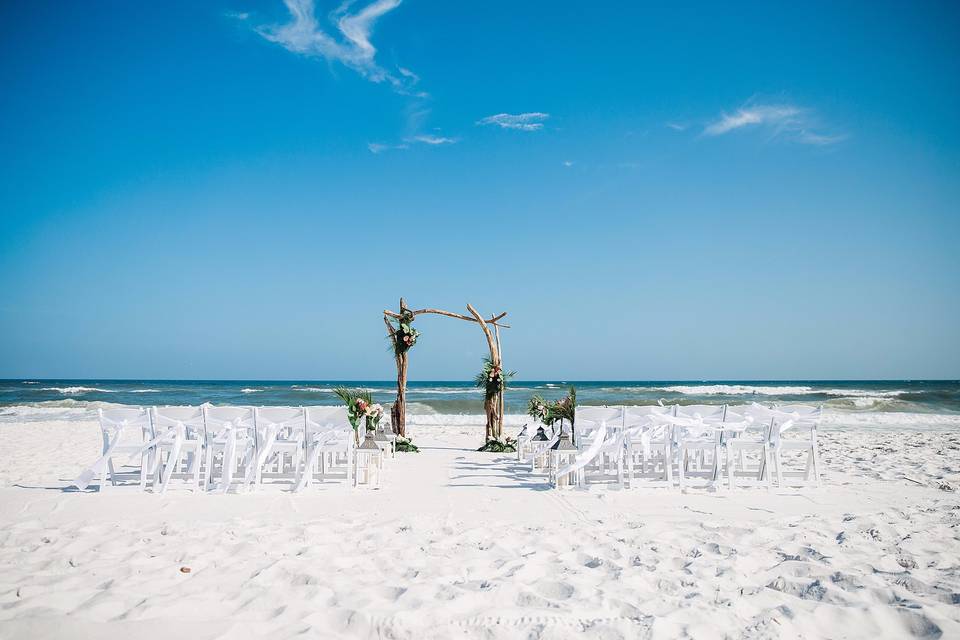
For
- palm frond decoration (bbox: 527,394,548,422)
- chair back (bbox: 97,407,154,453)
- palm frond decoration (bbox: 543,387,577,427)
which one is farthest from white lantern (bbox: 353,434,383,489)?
palm frond decoration (bbox: 527,394,548,422)

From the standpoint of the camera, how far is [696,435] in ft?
30.0

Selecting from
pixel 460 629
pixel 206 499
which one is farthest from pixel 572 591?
pixel 206 499

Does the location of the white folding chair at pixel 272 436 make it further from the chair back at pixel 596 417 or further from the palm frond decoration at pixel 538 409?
the palm frond decoration at pixel 538 409

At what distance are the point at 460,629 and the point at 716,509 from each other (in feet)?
13.5

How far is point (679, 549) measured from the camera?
14.9ft

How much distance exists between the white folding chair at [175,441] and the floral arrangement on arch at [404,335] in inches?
227

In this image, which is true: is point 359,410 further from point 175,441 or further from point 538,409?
point 538,409

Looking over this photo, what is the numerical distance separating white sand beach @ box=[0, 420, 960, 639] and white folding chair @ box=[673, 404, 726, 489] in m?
0.57

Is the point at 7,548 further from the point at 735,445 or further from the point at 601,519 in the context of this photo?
the point at 735,445

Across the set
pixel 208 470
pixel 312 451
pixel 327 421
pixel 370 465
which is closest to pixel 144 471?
pixel 208 470

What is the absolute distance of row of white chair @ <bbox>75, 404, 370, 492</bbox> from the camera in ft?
23.4

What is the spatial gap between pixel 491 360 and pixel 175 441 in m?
7.42

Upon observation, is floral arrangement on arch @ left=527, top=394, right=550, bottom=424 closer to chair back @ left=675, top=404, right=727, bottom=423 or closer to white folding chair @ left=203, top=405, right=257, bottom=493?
chair back @ left=675, top=404, right=727, bottom=423

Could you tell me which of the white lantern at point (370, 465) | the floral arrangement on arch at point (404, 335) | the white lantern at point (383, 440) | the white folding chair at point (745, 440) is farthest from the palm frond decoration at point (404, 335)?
the white folding chair at point (745, 440)
